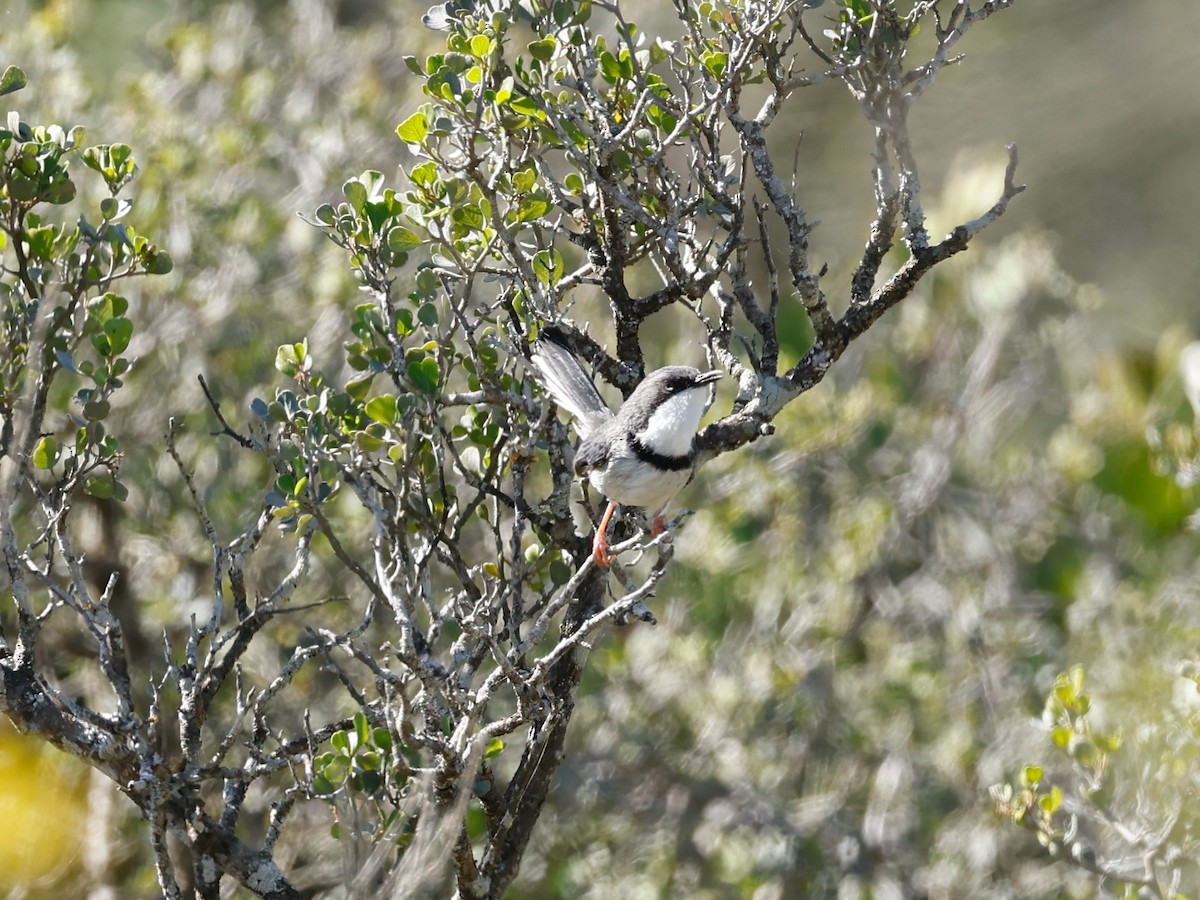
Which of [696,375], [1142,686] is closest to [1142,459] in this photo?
[1142,686]

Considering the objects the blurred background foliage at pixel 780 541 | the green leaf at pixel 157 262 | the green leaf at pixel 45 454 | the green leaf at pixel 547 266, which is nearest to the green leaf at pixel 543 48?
the green leaf at pixel 547 266

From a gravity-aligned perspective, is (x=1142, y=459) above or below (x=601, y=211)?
below

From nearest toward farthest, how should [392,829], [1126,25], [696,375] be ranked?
1. [392,829]
2. [696,375]
3. [1126,25]

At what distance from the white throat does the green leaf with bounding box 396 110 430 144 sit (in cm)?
114

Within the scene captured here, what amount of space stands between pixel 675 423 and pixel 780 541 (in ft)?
11.9

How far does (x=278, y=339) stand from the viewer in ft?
21.1

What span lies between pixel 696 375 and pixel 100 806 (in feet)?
10.5

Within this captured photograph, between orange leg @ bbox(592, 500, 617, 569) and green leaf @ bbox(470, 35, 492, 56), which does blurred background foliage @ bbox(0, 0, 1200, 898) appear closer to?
orange leg @ bbox(592, 500, 617, 569)

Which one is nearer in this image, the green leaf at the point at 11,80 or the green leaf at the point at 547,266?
the green leaf at the point at 11,80

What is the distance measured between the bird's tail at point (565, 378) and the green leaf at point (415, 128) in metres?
0.55

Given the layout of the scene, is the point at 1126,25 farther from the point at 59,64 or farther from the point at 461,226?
the point at 461,226

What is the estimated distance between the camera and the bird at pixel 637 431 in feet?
11.4

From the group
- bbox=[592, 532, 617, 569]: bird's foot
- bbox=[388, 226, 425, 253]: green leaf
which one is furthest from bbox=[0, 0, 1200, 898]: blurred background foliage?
bbox=[388, 226, 425, 253]: green leaf

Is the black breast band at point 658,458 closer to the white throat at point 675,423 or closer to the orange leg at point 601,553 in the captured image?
the white throat at point 675,423
